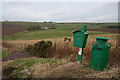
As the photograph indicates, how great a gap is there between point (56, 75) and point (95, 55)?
166 centimetres

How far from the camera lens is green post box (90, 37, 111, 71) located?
3869 mm

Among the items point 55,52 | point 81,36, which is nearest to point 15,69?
point 55,52

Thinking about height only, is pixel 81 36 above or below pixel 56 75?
above

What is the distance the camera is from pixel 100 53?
3883 mm

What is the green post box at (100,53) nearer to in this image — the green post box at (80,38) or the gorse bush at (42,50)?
the green post box at (80,38)

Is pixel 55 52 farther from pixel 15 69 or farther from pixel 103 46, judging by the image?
pixel 103 46

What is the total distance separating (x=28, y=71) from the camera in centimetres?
405

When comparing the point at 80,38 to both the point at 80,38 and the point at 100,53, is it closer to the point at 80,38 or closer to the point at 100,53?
the point at 80,38

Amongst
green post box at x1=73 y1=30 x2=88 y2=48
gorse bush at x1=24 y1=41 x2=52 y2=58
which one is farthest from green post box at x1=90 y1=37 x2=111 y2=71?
gorse bush at x1=24 y1=41 x2=52 y2=58

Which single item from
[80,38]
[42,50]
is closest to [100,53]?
[80,38]

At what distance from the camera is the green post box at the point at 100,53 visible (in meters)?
3.87

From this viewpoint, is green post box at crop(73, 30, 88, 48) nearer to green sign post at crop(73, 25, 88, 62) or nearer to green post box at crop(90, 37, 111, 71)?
green sign post at crop(73, 25, 88, 62)

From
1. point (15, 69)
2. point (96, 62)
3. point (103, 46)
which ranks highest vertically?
point (103, 46)

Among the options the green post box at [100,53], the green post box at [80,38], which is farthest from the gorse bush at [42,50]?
the green post box at [100,53]
